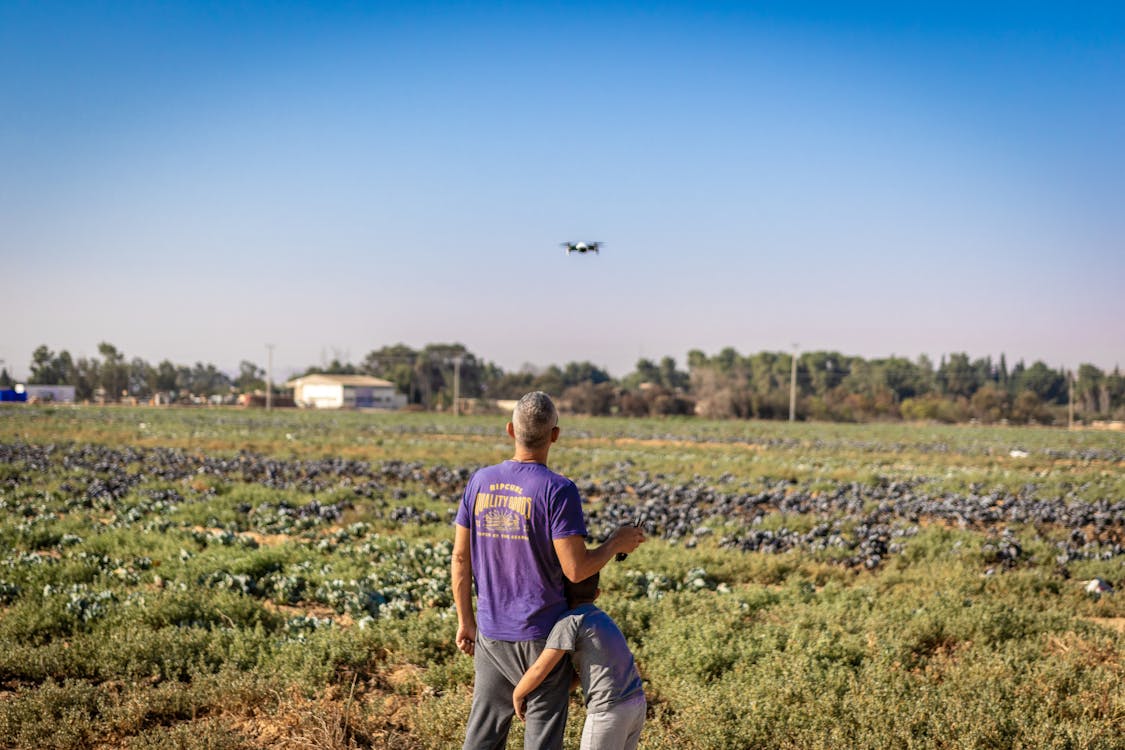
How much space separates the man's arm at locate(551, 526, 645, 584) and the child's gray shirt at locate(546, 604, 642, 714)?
0.67 feet

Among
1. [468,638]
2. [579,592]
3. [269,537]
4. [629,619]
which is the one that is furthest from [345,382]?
[579,592]

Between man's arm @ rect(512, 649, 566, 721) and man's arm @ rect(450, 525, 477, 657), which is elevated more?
man's arm @ rect(450, 525, 477, 657)

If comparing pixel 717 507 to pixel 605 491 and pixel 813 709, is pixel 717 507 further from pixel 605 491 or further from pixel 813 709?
pixel 813 709

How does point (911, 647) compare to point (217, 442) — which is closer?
point (911, 647)

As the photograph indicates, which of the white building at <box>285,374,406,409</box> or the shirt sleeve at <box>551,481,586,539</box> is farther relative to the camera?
the white building at <box>285,374,406,409</box>

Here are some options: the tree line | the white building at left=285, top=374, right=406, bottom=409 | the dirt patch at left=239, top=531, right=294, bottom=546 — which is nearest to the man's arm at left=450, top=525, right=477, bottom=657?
the dirt patch at left=239, top=531, right=294, bottom=546


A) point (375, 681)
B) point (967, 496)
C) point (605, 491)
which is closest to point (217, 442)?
point (605, 491)

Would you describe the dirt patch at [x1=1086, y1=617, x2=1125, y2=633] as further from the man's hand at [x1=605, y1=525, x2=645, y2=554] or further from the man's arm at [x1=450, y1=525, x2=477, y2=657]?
the man's arm at [x1=450, y1=525, x2=477, y2=657]

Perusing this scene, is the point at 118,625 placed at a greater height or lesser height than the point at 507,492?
lesser

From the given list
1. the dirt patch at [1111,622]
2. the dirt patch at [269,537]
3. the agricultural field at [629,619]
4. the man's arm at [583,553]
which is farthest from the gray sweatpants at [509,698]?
the dirt patch at [269,537]

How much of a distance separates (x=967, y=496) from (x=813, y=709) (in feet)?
51.6

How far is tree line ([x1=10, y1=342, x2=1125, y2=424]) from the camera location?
97250 millimetres

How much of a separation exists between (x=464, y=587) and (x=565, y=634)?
71cm

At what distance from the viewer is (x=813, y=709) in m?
6.39
